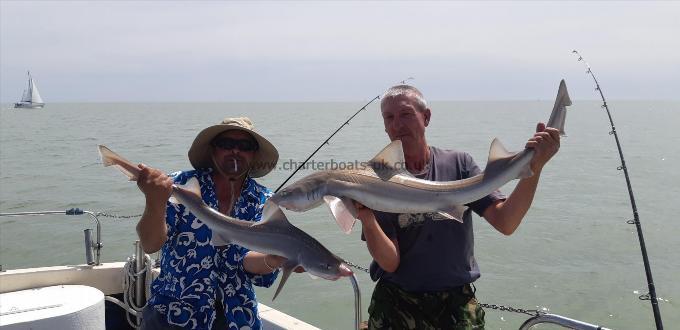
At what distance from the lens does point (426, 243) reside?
311cm

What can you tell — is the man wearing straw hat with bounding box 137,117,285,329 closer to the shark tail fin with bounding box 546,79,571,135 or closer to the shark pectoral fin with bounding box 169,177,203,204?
the shark pectoral fin with bounding box 169,177,203,204

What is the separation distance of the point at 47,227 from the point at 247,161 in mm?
15328

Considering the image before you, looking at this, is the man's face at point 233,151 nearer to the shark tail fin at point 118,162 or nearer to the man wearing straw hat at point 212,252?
the man wearing straw hat at point 212,252

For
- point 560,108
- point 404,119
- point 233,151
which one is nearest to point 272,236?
point 233,151

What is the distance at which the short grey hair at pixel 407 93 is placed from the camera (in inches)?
122

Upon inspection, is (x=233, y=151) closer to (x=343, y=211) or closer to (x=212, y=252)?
(x=212, y=252)

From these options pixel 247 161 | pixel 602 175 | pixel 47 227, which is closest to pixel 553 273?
pixel 247 161

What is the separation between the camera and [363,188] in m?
2.78

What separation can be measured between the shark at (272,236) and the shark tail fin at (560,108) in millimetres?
1302

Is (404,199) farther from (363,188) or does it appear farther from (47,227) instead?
(47,227)

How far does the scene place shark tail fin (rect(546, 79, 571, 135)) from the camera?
2766mm

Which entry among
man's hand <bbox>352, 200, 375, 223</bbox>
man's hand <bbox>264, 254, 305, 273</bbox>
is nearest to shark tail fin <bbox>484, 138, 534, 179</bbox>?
man's hand <bbox>352, 200, 375, 223</bbox>

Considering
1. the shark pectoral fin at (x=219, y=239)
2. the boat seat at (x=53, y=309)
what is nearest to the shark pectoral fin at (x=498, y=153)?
the shark pectoral fin at (x=219, y=239)

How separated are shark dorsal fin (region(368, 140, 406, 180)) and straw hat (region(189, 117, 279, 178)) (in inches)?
40.8
